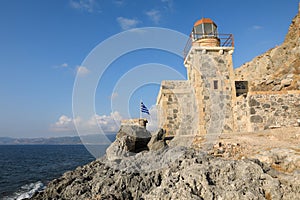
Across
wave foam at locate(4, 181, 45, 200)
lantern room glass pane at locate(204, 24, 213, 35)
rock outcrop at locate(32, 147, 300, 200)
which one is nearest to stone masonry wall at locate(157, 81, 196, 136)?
lantern room glass pane at locate(204, 24, 213, 35)

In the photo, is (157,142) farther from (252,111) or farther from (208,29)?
(208,29)

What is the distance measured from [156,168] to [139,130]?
4.90 metres

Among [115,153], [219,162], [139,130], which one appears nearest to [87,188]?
[115,153]

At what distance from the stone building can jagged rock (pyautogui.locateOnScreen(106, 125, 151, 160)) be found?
3.74m

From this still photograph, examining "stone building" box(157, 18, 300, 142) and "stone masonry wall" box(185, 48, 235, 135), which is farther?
"stone masonry wall" box(185, 48, 235, 135)

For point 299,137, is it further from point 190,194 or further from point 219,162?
point 190,194

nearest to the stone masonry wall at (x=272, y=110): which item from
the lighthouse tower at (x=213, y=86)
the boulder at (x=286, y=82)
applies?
the lighthouse tower at (x=213, y=86)

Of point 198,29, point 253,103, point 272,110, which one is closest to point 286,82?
point 272,110

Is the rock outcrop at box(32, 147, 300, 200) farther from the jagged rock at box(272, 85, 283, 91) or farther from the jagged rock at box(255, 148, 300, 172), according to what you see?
the jagged rock at box(272, 85, 283, 91)

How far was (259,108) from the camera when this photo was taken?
11.6 metres

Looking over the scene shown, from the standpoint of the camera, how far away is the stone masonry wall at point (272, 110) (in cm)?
1148

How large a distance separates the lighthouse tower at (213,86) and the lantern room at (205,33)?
1.00m

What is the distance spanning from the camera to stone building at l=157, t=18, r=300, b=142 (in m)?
11.6

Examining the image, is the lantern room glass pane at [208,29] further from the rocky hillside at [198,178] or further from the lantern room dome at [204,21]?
the rocky hillside at [198,178]
